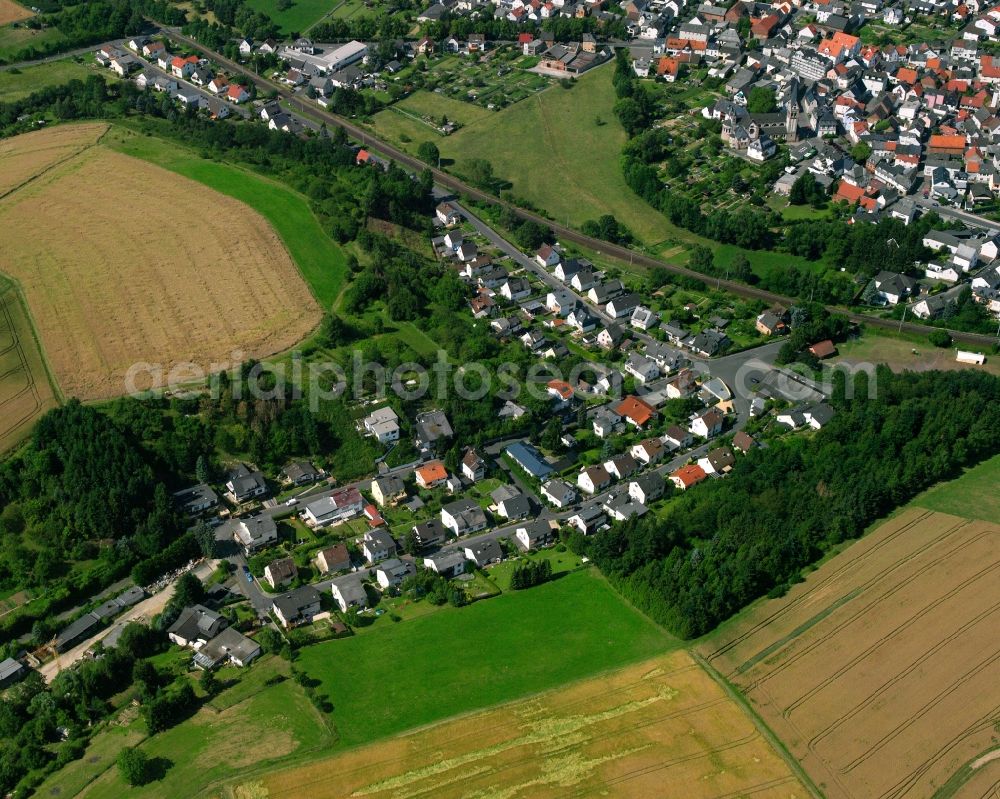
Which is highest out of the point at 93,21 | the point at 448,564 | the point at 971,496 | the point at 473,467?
the point at 93,21

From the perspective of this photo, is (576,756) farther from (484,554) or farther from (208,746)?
(208,746)

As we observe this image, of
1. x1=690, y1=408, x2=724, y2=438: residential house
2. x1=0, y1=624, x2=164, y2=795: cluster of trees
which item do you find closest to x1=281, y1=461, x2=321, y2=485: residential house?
x1=0, y1=624, x2=164, y2=795: cluster of trees

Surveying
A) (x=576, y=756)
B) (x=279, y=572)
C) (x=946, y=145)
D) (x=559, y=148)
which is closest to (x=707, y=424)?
(x=576, y=756)

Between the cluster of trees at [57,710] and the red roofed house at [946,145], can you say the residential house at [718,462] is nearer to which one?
the cluster of trees at [57,710]

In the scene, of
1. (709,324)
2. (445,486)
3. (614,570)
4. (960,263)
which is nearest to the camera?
(614,570)

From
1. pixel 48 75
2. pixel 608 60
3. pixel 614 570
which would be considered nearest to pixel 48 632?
pixel 614 570

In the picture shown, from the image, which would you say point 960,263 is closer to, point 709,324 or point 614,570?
point 709,324

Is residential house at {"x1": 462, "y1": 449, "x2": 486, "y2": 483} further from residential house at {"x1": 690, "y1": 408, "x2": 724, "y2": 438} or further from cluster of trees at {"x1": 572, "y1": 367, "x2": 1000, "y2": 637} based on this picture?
residential house at {"x1": 690, "y1": 408, "x2": 724, "y2": 438}
